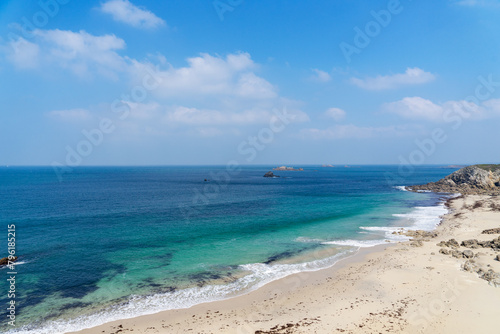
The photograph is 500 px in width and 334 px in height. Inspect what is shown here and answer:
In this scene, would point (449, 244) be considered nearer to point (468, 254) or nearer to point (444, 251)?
point (444, 251)

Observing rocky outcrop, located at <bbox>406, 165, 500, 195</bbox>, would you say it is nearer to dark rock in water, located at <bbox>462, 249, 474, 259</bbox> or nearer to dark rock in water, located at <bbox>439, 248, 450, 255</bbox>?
dark rock in water, located at <bbox>462, 249, 474, 259</bbox>

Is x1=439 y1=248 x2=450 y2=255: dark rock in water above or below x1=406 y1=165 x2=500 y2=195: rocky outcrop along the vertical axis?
below

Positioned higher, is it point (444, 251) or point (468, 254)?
point (468, 254)

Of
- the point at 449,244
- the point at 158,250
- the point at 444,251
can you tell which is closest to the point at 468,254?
the point at 444,251

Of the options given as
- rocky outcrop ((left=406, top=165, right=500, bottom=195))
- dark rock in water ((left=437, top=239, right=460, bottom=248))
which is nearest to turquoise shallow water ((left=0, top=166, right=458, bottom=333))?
dark rock in water ((left=437, top=239, right=460, bottom=248))

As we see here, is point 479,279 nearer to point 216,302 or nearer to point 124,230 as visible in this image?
point 216,302

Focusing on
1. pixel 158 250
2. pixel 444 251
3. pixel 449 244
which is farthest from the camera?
pixel 158 250

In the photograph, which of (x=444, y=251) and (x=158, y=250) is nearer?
(x=444, y=251)
